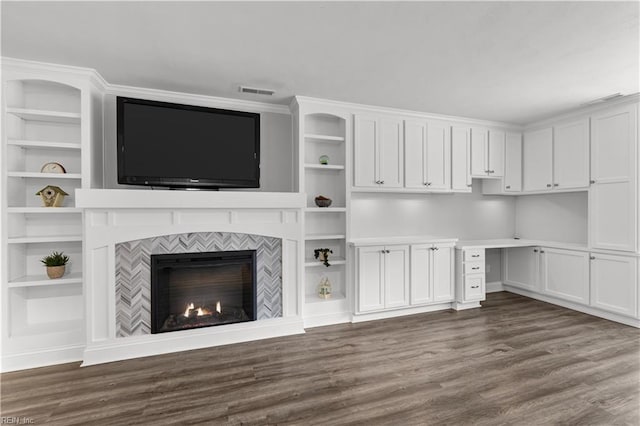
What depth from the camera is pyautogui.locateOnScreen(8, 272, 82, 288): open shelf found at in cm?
263

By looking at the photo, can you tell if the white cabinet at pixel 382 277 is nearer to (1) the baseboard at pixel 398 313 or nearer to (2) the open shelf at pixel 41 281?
(1) the baseboard at pixel 398 313

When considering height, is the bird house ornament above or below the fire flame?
above

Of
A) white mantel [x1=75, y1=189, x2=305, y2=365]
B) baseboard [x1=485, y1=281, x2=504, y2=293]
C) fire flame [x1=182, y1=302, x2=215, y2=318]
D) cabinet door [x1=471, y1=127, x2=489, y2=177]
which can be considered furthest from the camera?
baseboard [x1=485, y1=281, x2=504, y2=293]

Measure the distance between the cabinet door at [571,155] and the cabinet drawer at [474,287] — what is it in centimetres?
163

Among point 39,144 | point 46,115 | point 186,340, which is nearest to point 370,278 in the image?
point 186,340

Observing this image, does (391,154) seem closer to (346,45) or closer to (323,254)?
(323,254)

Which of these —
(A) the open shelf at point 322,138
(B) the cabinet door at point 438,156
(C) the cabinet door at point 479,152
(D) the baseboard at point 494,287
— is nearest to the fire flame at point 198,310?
(A) the open shelf at point 322,138

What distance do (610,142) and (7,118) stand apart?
19.9 feet

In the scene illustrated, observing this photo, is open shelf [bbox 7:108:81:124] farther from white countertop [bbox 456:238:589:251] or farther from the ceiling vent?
the ceiling vent

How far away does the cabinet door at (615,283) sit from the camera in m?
3.46

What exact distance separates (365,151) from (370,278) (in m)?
1.51

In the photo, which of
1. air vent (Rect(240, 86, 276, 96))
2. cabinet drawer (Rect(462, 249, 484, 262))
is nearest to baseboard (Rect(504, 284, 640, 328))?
cabinet drawer (Rect(462, 249, 484, 262))

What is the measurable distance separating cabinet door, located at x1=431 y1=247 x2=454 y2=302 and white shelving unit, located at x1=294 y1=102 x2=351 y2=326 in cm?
115

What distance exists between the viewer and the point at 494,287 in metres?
4.95
